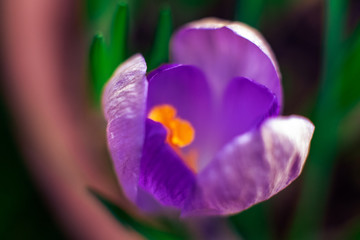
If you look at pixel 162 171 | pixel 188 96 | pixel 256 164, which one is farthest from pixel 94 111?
pixel 256 164

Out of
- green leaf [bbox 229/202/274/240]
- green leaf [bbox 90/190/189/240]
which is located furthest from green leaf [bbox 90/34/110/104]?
green leaf [bbox 229/202/274/240]

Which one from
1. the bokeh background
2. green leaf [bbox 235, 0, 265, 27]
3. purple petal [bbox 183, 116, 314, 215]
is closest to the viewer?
purple petal [bbox 183, 116, 314, 215]

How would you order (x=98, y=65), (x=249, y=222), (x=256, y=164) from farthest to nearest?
1. (x=249, y=222)
2. (x=98, y=65)
3. (x=256, y=164)

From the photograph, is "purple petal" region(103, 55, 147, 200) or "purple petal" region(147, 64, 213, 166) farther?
"purple petal" region(147, 64, 213, 166)

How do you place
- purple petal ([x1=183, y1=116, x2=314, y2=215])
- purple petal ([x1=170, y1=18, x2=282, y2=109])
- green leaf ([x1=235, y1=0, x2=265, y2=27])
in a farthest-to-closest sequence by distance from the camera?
green leaf ([x1=235, y1=0, x2=265, y2=27])
purple petal ([x1=170, y1=18, x2=282, y2=109])
purple petal ([x1=183, y1=116, x2=314, y2=215])

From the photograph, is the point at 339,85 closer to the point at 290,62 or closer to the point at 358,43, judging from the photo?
the point at 358,43

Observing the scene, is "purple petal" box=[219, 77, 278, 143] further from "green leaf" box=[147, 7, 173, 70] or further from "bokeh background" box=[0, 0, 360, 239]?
"bokeh background" box=[0, 0, 360, 239]

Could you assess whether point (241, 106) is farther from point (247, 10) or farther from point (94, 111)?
point (94, 111)
